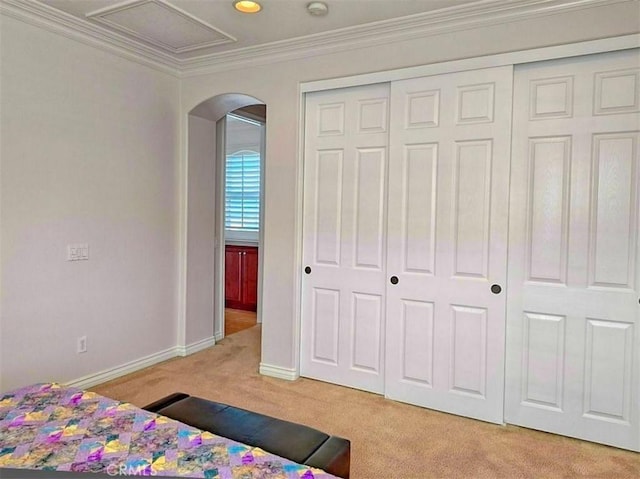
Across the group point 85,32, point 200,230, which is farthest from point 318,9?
point 200,230

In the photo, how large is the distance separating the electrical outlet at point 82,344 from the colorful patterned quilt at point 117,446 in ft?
5.11

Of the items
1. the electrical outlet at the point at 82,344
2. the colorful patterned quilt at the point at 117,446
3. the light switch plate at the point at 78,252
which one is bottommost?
the electrical outlet at the point at 82,344

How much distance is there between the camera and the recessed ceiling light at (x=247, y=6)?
9.30ft

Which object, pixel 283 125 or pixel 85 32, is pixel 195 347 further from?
pixel 85 32

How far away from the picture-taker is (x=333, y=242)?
3529mm

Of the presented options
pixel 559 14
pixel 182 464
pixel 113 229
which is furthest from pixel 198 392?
pixel 559 14

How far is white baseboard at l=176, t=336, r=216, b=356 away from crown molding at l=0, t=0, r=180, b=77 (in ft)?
8.20

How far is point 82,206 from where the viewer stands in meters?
3.32

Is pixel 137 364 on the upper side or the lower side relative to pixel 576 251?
lower

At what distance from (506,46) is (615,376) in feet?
6.88

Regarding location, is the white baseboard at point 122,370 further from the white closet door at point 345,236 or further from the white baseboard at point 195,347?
the white closet door at point 345,236

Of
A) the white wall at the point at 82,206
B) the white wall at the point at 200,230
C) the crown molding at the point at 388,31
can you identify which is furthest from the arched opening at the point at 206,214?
the crown molding at the point at 388,31

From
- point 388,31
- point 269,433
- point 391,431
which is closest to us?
point 269,433

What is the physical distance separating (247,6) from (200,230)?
2129 mm
